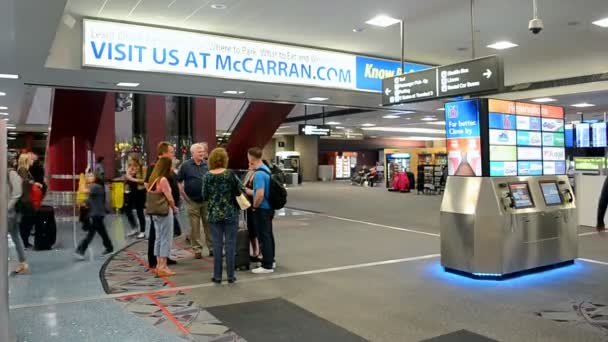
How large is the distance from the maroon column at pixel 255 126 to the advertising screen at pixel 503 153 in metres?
8.58

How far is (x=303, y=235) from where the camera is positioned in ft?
31.0

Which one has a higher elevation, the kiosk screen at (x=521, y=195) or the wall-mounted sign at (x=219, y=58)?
the wall-mounted sign at (x=219, y=58)

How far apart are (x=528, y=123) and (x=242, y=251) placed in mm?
4005

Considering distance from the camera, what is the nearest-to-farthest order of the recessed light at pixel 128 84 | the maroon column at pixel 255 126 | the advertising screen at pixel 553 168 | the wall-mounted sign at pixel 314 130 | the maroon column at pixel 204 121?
the advertising screen at pixel 553 168, the recessed light at pixel 128 84, the maroon column at pixel 255 126, the maroon column at pixel 204 121, the wall-mounted sign at pixel 314 130

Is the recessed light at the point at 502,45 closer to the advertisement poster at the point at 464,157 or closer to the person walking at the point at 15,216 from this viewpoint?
the advertisement poster at the point at 464,157

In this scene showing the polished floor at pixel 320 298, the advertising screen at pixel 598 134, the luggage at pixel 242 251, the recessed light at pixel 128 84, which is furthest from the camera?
the advertising screen at pixel 598 134

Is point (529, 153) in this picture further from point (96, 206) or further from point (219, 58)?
point (96, 206)

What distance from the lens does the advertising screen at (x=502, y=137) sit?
6.04 metres

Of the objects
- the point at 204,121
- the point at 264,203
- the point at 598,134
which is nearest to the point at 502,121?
the point at 264,203

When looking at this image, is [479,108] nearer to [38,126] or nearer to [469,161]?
[469,161]

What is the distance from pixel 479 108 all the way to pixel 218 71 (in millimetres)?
3573

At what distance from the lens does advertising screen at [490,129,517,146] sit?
6.04 m

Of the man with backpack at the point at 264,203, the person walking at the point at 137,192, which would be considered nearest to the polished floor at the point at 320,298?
the man with backpack at the point at 264,203

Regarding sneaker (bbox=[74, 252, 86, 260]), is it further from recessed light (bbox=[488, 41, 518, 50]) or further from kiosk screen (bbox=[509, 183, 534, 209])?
recessed light (bbox=[488, 41, 518, 50])
